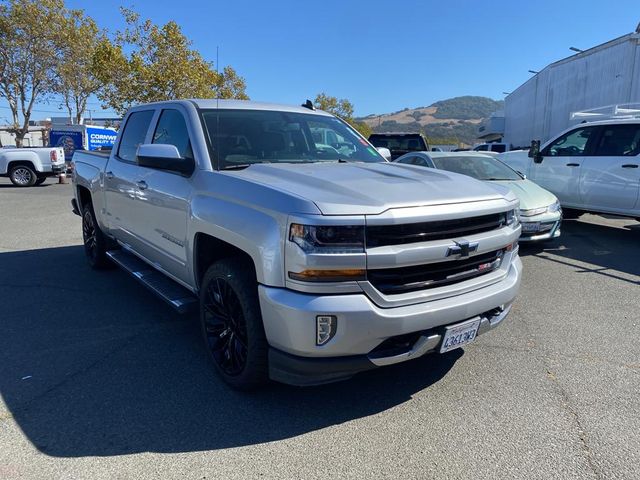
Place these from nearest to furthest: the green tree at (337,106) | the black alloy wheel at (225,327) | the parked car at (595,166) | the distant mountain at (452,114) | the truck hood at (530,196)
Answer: the black alloy wheel at (225,327), the truck hood at (530,196), the parked car at (595,166), the green tree at (337,106), the distant mountain at (452,114)

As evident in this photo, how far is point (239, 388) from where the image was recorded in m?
3.17

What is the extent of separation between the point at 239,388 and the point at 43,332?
223 cm

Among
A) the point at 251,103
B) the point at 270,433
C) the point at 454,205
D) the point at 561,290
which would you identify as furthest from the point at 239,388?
the point at 561,290

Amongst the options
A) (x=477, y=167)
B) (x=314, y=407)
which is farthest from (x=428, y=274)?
(x=477, y=167)

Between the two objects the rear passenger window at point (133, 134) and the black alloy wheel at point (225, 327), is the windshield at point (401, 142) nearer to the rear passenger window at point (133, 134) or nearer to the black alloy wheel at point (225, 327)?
the rear passenger window at point (133, 134)

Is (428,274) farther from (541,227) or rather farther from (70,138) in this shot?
(70,138)

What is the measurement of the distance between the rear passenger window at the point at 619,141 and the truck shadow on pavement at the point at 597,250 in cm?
153

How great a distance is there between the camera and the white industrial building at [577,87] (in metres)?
20.7

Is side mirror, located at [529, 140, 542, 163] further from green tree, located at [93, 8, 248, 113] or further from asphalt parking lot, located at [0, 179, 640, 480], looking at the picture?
green tree, located at [93, 8, 248, 113]

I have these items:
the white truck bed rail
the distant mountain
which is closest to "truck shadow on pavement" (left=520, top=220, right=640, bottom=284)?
the white truck bed rail

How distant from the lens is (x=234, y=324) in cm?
316

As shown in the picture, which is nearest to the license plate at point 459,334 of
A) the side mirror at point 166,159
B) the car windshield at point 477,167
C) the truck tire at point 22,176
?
the side mirror at point 166,159

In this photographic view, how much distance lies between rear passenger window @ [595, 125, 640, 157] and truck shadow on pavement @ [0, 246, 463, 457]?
20.8 ft

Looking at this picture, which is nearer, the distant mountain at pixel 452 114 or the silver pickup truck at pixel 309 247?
the silver pickup truck at pixel 309 247
